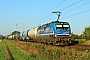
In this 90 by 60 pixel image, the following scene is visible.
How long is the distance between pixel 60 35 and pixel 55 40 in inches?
40.2

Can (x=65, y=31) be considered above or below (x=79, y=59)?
above

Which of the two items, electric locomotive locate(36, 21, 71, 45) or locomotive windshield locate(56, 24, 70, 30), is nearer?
electric locomotive locate(36, 21, 71, 45)

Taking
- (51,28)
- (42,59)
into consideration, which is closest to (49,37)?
(51,28)

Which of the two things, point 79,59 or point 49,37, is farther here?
point 49,37

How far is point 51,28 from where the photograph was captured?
1385 inches

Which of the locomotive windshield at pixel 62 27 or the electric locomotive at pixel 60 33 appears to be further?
the locomotive windshield at pixel 62 27

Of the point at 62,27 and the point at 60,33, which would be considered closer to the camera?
the point at 60,33

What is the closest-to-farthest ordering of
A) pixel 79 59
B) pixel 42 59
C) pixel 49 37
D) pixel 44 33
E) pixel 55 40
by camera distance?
pixel 79 59
pixel 42 59
pixel 55 40
pixel 49 37
pixel 44 33

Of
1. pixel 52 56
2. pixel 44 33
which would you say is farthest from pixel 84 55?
pixel 44 33

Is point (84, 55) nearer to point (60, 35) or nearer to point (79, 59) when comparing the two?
point (79, 59)

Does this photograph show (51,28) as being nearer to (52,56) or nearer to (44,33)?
(44,33)

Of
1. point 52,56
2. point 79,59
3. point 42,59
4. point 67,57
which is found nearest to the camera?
point 79,59

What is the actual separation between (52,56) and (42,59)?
5.35 feet

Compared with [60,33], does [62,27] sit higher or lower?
higher
